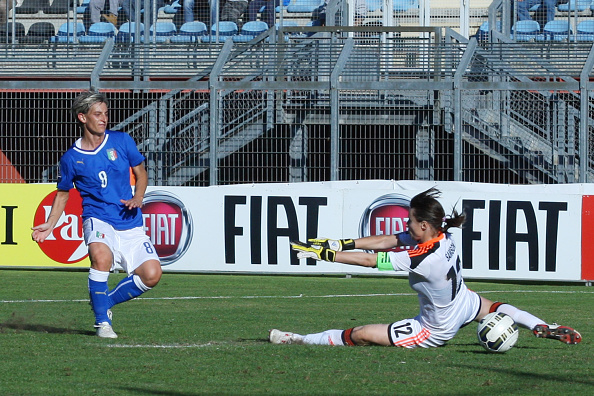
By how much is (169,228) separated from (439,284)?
9414 mm

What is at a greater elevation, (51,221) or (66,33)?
(66,33)

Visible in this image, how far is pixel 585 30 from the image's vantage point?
2292 cm

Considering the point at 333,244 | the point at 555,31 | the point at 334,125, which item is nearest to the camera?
the point at 333,244

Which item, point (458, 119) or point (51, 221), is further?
point (458, 119)

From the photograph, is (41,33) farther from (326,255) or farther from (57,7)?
(326,255)

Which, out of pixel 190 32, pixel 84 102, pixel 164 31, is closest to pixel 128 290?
pixel 84 102

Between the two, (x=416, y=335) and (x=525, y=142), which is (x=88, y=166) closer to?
(x=416, y=335)

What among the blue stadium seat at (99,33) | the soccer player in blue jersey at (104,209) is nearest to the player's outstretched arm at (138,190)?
the soccer player in blue jersey at (104,209)

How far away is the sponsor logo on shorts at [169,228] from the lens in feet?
52.3

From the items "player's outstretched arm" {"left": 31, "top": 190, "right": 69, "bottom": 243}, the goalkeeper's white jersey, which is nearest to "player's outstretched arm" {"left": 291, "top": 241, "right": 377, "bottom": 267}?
the goalkeeper's white jersey

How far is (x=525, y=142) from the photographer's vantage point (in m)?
17.2

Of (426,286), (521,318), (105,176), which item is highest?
(105,176)

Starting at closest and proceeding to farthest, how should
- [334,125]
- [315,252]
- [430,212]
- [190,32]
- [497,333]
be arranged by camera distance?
[315,252], [430,212], [497,333], [334,125], [190,32]

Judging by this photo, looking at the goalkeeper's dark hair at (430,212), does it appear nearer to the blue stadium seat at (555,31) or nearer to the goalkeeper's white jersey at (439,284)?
the goalkeeper's white jersey at (439,284)
